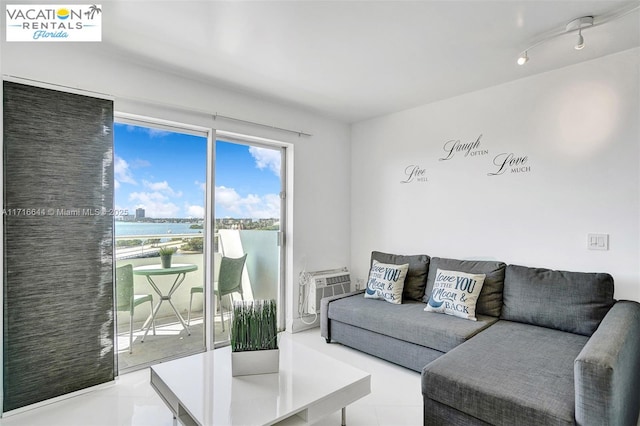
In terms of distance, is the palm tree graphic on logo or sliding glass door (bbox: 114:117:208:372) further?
sliding glass door (bbox: 114:117:208:372)

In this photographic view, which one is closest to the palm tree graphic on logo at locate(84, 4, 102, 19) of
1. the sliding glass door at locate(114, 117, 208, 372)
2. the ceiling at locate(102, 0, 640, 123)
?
the ceiling at locate(102, 0, 640, 123)

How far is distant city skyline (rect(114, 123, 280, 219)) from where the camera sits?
2.81 m

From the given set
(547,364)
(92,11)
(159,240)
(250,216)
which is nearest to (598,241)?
(547,364)

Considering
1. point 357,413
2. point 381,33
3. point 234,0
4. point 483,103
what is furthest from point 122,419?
point 483,103

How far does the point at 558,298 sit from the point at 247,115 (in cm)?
314

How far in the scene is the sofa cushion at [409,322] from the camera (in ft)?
8.27

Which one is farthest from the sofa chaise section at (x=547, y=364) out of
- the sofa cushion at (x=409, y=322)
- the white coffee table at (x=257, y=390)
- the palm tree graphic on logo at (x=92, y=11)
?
the palm tree graphic on logo at (x=92, y=11)

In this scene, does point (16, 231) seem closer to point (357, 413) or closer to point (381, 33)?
point (357, 413)

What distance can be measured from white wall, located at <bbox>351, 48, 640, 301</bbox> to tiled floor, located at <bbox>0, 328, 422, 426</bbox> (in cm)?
152

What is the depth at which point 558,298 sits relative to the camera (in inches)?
97.8

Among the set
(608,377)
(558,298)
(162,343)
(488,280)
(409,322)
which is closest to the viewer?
(608,377)

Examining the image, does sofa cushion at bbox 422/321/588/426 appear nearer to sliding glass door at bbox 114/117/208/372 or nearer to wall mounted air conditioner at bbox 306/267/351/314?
wall mounted air conditioner at bbox 306/267/351/314

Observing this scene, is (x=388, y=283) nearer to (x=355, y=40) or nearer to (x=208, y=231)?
(x=208, y=231)

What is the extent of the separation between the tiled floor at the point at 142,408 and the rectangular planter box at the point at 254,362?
1.84ft
